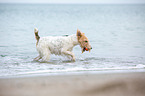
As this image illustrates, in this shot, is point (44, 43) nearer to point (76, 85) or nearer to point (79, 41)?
point (79, 41)

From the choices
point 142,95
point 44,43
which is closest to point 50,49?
point 44,43

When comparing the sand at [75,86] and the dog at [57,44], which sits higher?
the dog at [57,44]

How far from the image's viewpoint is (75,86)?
4824mm

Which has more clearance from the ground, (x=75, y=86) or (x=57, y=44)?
(x=57, y=44)

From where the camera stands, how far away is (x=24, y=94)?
4473 millimetres

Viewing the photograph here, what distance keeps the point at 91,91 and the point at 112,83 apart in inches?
25.9

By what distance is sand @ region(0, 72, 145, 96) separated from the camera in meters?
4.55

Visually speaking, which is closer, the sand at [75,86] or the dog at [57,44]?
the sand at [75,86]

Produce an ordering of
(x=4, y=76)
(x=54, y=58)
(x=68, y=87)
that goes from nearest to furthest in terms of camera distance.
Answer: (x=68, y=87)
(x=4, y=76)
(x=54, y=58)

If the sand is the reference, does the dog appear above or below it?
above

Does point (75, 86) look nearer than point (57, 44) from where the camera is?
Yes

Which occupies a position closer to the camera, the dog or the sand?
the sand

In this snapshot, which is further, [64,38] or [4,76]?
[64,38]

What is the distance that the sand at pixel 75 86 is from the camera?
4.55 meters
